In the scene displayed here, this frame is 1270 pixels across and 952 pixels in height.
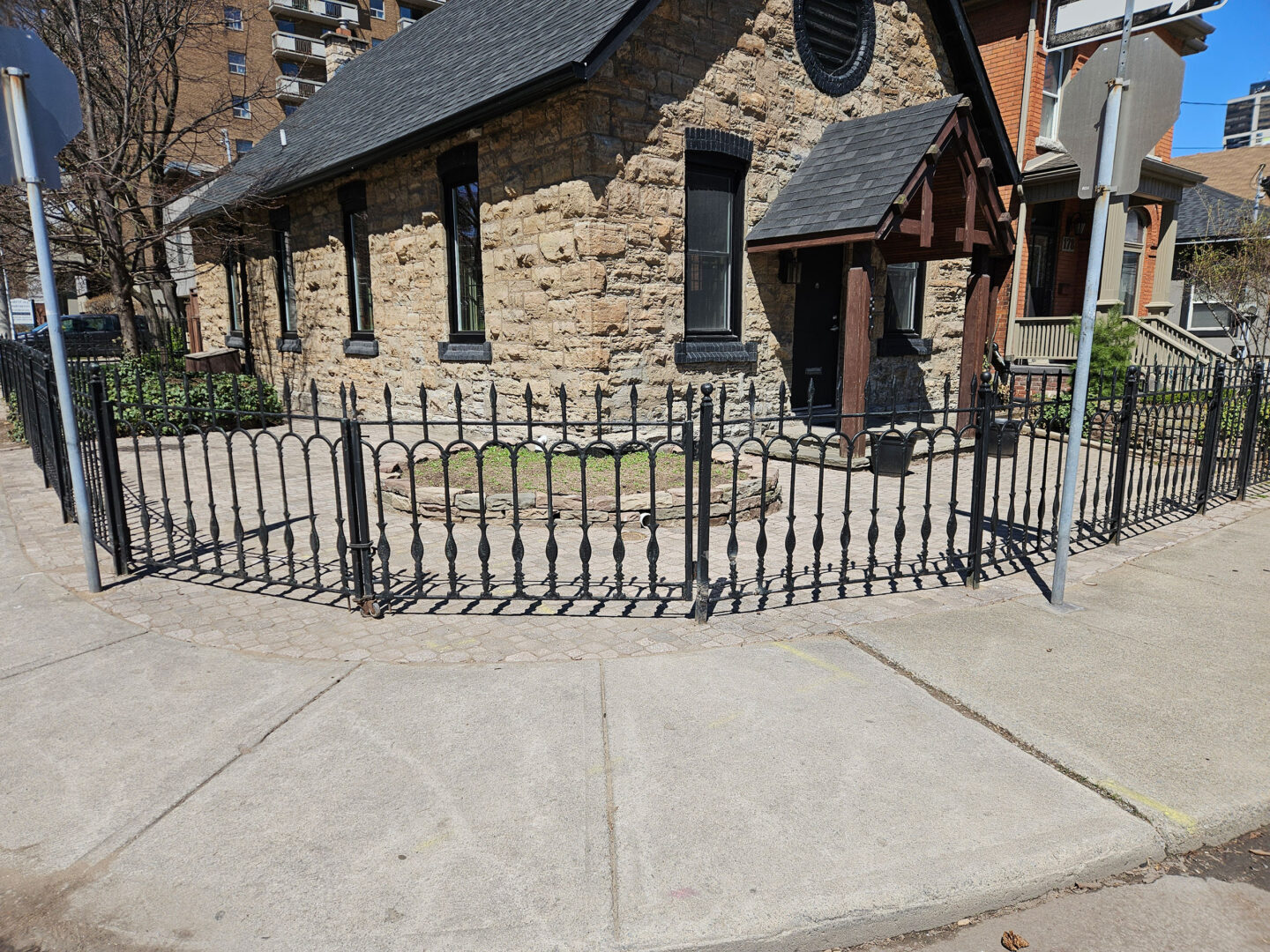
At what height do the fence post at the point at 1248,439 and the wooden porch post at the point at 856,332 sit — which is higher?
the wooden porch post at the point at 856,332

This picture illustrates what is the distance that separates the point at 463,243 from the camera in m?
10.4

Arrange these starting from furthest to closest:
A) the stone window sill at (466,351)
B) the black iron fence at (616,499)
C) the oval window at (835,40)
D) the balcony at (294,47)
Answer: the balcony at (294,47) < the oval window at (835,40) < the stone window sill at (466,351) < the black iron fence at (616,499)

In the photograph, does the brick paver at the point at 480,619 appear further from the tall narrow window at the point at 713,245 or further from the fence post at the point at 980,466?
the tall narrow window at the point at 713,245

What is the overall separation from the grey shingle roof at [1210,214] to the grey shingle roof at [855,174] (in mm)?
12291

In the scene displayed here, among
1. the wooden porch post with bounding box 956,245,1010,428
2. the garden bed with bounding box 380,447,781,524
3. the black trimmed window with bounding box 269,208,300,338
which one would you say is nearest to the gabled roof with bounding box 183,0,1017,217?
the black trimmed window with bounding box 269,208,300,338

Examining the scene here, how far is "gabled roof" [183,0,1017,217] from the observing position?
8.13 metres

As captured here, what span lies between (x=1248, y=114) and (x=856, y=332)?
16583 centimetres

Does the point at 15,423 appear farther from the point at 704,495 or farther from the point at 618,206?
the point at 704,495

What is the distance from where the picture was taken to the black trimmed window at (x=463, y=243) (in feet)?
33.0

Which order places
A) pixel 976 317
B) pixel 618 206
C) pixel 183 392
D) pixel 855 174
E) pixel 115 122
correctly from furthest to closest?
pixel 115 122, pixel 183 392, pixel 976 317, pixel 855 174, pixel 618 206

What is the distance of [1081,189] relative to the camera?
15.2 feet

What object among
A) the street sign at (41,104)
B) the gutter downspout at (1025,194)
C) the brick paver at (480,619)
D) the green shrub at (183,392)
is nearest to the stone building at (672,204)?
the green shrub at (183,392)

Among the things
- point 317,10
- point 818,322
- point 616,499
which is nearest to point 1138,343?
point 818,322

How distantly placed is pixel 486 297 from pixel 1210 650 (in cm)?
836
